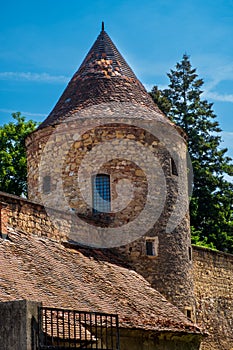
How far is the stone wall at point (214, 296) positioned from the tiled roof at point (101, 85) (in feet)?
17.3

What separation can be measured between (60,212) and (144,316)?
3672mm

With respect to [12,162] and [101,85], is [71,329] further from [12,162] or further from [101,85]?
[12,162]

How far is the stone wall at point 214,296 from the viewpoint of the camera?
2322 centimetres

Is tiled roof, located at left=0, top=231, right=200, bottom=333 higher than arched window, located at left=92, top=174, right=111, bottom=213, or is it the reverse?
arched window, located at left=92, top=174, right=111, bottom=213

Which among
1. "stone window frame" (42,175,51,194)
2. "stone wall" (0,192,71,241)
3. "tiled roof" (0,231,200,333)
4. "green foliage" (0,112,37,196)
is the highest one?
"green foliage" (0,112,37,196)

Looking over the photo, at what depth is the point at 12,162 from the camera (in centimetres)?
2906

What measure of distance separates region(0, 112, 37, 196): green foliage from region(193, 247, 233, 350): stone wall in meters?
8.30

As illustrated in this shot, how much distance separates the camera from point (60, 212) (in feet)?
60.7

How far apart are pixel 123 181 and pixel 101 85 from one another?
9.82ft

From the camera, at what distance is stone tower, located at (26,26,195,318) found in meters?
19.8

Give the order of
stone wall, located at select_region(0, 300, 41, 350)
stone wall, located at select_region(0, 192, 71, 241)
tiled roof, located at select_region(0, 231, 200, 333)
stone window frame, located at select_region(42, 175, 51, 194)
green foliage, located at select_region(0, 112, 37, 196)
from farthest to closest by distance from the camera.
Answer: green foliage, located at select_region(0, 112, 37, 196) → stone window frame, located at select_region(42, 175, 51, 194) → stone wall, located at select_region(0, 192, 71, 241) → tiled roof, located at select_region(0, 231, 200, 333) → stone wall, located at select_region(0, 300, 41, 350)

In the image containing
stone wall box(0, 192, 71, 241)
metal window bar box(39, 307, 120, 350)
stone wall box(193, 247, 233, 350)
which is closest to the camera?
metal window bar box(39, 307, 120, 350)

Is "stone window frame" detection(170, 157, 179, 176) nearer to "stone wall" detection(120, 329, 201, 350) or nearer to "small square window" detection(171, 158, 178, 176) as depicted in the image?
"small square window" detection(171, 158, 178, 176)

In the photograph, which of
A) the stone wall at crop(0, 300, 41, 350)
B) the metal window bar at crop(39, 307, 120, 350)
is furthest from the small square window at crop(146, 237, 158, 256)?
the stone wall at crop(0, 300, 41, 350)
